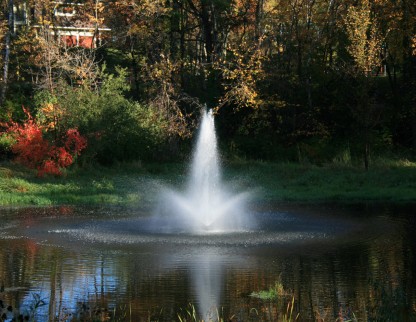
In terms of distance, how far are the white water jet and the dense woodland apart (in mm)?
7158

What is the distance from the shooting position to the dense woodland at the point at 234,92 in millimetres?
31312

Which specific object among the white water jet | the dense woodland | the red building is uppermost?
the red building

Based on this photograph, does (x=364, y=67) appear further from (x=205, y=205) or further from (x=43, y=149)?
(x=205, y=205)

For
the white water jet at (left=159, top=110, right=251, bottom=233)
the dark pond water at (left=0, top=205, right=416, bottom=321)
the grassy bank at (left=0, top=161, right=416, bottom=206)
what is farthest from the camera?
the grassy bank at (left=0, top=161, right=416, bottom=206)

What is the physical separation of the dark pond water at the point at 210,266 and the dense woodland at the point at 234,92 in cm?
1087

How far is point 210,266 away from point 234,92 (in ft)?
70.6

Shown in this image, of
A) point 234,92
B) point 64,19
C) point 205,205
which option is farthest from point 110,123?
point 64,19

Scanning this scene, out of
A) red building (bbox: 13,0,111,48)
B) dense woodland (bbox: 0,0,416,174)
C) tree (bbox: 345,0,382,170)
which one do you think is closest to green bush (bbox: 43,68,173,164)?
dense woodland (bbox: 0,0,416,174)

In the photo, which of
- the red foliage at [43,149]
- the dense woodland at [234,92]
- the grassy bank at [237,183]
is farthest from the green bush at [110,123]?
the grassy bank at [237,183]

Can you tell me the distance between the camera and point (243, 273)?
1331 cm

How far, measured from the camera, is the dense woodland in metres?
31.3

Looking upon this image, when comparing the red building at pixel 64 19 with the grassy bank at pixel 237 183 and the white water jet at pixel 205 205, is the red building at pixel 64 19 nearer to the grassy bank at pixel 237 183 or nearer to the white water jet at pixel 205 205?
the grassy bank at pixel 237 183

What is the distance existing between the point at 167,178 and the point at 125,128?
14.3 ft

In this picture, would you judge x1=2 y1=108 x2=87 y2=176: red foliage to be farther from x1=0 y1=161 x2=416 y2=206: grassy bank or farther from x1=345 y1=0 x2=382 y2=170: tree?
x1=345 y1=0 x2=382 y2=170: tree
